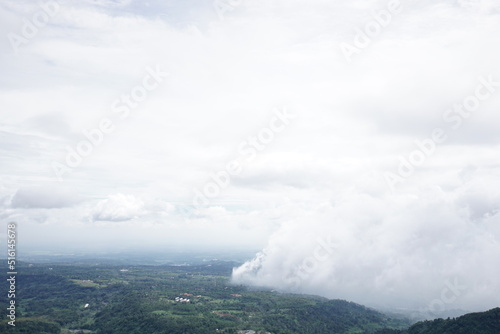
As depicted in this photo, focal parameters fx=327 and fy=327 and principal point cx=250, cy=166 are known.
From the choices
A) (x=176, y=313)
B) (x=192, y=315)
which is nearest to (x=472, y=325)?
(x=192, y=315)

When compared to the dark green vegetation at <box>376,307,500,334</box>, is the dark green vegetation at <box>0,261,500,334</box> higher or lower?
lower

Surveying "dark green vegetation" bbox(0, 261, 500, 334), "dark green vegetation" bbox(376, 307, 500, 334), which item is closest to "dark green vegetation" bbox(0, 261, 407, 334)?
"dark green vegetation" bbox(0, 261, 500, 334)

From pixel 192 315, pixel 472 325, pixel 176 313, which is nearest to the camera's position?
pixel 472 325

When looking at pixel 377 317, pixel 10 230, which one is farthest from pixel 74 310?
pixel 377 317

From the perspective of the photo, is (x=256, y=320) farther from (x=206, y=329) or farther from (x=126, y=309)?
(x=126, y=309)

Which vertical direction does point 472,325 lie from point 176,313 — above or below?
above

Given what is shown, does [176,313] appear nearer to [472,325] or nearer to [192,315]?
[192,315]

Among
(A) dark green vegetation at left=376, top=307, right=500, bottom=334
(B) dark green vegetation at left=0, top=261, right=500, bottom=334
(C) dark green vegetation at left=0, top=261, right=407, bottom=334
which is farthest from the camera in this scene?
(C) dark green vegetation at left=0, top=261, right=407, bottom=334

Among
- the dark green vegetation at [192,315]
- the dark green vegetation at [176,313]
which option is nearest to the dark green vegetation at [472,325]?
the dark green vegetation at [192,315]

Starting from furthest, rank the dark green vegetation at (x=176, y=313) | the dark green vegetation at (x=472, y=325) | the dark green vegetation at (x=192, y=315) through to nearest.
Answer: the dark green vegetation at (x=176, y=313)
the dark green vegetation at (x=192, y=315)
the dark green vegetation at (x=472, y=325)

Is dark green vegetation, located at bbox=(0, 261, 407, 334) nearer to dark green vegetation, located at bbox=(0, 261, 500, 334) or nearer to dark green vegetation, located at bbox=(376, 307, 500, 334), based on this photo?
dark green vegetation, located at bbox=(0, 261, 500, 334)

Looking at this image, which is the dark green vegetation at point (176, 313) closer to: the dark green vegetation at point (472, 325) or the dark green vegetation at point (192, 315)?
the dark green vegetation at point (192, 315)
